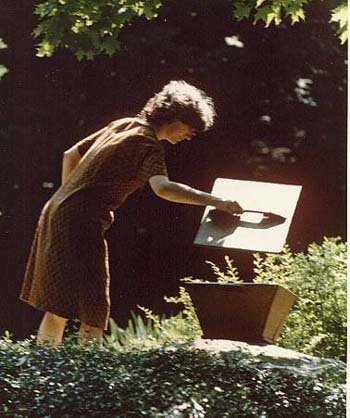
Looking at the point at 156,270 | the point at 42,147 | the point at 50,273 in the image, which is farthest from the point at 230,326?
the point at 42,147

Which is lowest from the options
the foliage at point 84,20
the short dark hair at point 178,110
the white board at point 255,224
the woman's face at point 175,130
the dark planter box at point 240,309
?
the dark planter box at point 240,309

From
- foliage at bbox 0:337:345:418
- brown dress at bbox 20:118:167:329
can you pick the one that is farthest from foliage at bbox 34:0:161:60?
foliage at bbox 0:337:345:418

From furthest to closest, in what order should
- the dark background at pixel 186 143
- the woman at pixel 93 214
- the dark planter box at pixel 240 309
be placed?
the dark background at pixel 186 143 → the dark planter box at pixel 240 309 → the woman at pixel 93 214

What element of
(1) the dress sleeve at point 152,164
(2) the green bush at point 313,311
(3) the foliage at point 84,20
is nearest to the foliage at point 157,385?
(1) the dress sleeve at point 152,164

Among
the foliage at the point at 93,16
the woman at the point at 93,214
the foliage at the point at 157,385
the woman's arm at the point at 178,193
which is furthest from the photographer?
the foliage at the point at 93,16

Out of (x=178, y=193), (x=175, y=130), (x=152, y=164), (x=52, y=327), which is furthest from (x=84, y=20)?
(x=52, y=327)

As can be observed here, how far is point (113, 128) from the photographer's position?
5695 millimetres

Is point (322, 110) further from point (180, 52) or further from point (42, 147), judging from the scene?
point (42, 147)

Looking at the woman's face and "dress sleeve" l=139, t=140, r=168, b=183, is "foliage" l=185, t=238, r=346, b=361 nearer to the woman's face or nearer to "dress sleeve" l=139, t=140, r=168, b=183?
the woman's face

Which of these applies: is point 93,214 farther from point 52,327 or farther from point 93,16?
point 93,16

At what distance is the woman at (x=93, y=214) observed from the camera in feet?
17.8

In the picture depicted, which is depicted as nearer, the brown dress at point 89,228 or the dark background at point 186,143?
the brown dress at point 89,228

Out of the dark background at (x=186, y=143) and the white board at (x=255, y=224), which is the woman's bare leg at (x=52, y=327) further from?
the dark background at (x=186, y=143)

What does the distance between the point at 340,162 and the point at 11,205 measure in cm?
289
